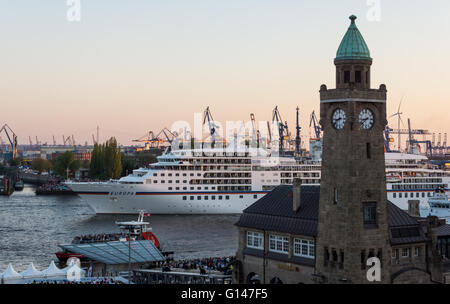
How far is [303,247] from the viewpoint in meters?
39.7

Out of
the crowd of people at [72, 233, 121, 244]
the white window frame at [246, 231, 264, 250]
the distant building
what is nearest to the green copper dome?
the distant building

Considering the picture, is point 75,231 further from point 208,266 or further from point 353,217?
point 353,217

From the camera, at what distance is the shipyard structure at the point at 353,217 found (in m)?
36.9

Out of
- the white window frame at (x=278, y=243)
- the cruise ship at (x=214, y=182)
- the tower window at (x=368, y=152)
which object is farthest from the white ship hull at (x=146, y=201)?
the tower window at (x=368, y=152)

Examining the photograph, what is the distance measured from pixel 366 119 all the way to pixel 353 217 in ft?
17.9

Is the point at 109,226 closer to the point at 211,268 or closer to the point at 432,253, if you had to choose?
the point at 211,268

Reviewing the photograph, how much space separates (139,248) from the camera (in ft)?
198

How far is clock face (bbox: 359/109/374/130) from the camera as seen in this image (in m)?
37.5

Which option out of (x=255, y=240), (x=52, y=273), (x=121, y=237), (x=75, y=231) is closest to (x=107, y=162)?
(x=75, y=231)

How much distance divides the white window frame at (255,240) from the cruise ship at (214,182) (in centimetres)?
6524

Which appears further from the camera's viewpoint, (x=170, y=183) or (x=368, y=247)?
(x=170, y=183)

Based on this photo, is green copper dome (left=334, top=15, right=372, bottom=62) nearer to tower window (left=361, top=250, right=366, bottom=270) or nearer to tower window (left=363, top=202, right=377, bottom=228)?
tower window (left=363, top=202, right=377, bottom=228)

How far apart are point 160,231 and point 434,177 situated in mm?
58743
